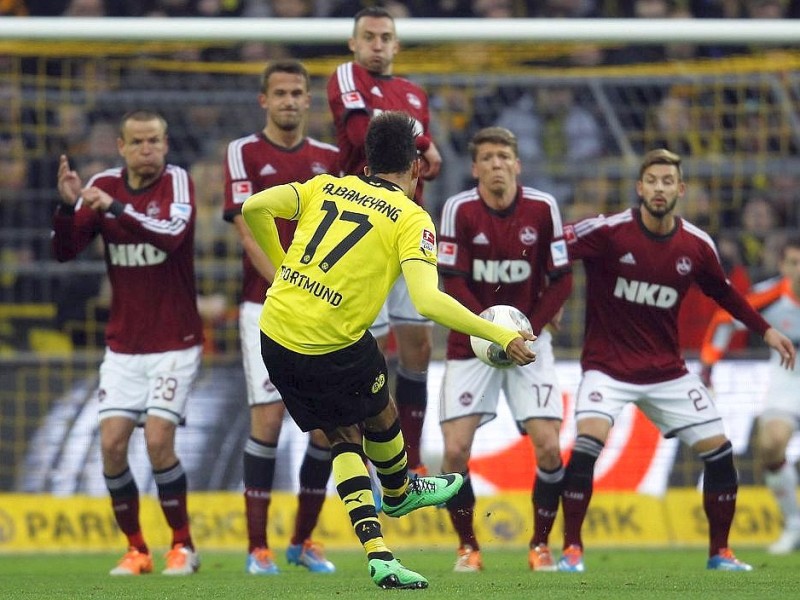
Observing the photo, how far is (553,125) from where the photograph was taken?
13.6 m

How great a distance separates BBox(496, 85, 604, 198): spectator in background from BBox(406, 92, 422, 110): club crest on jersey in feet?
14.6

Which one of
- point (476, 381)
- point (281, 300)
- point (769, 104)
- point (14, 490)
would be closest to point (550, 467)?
point (476, 381)

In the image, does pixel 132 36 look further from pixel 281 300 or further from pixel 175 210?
pixel 281 300

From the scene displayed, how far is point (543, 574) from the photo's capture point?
8305 mm

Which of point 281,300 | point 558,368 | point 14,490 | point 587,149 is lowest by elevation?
point 14,490

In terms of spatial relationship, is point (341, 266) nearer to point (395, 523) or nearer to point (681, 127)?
point (395, 523)

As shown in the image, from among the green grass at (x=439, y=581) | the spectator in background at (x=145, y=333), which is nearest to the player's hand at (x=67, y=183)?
the spectator in background at (x=145, y=333)

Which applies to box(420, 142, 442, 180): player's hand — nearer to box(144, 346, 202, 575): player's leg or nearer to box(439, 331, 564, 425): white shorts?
box(439, 331, 564, 425): white shorts

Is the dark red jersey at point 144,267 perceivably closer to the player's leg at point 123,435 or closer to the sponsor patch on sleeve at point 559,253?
the player's leg at point 123,435

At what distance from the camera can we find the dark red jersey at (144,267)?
9.05 meters

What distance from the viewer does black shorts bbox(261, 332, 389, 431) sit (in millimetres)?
6883

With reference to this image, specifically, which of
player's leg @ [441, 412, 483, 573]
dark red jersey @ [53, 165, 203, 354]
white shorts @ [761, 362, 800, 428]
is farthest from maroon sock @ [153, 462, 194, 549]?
white shorts @ [761, 362, 800, 428]

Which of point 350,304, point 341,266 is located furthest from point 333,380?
point 341,266

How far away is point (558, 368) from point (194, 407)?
8.95 feet
